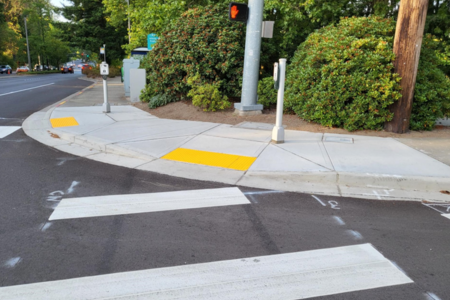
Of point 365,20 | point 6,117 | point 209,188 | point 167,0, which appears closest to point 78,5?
point 167,0

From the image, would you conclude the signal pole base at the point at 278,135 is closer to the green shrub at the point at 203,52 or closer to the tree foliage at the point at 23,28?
the green shrub at the point at 203,52

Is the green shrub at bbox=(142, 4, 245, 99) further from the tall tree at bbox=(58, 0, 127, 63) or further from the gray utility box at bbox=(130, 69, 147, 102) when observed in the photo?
the tall tree at bbox=(58, 0, 127, 63)

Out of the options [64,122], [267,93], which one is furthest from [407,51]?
[64,122]

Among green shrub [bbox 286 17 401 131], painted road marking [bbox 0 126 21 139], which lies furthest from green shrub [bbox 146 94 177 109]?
green shrub [bbox 286 17 401 131]

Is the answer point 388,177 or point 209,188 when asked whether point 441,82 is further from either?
point 209,188

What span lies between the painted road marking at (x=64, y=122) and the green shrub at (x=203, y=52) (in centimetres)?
330

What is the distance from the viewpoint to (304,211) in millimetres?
4375

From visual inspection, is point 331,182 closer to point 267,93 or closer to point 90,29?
point 267,93

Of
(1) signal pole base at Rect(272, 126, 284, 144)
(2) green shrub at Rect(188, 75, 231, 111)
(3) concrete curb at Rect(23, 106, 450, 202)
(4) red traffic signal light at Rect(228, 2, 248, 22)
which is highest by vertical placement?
(4) red traffic signal light at Rect(228, 2, 248, 22)

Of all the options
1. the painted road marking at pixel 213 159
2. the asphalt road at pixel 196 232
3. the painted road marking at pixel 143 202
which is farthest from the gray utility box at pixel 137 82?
the painted road marking at pixel 143 202

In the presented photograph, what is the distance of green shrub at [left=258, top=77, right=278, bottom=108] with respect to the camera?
35.0ft

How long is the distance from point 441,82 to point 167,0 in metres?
10.1

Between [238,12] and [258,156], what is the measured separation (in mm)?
4411

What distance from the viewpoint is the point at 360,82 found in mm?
8188
